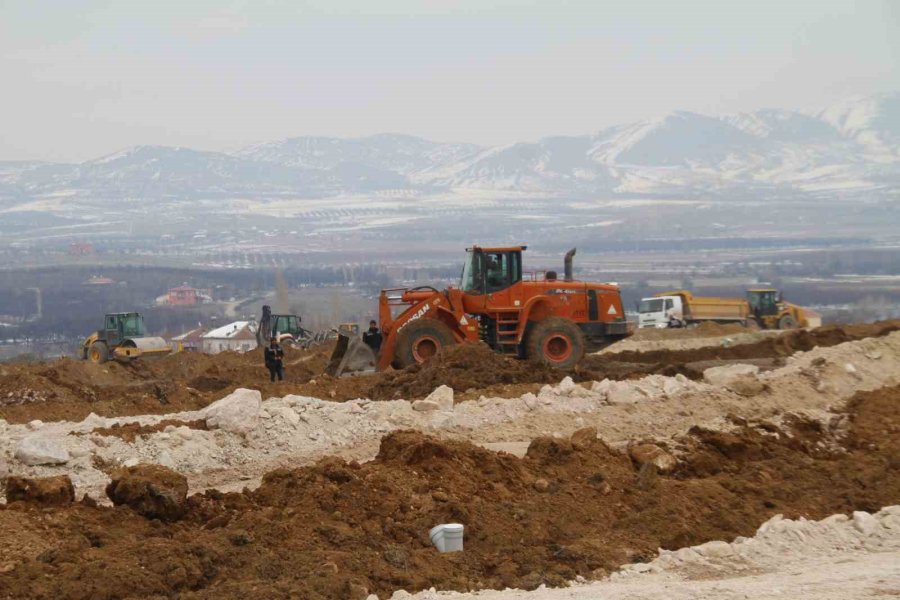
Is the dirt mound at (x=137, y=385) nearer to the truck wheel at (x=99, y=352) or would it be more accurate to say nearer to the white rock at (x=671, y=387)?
the truck wheel at (x=99, y=352)

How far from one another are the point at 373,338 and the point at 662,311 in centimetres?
2342

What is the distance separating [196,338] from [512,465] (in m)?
64.9

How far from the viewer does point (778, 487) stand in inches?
476

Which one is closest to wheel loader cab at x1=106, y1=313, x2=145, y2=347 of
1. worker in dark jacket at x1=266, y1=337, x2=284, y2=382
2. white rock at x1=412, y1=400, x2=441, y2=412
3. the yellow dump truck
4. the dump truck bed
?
worker in dark jacket at x1=266, y1=337, x2=284, y2=382

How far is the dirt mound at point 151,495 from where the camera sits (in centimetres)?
1088

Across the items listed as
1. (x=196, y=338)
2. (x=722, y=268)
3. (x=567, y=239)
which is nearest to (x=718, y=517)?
(x=196, y=338)

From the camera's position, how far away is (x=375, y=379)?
2052 cm

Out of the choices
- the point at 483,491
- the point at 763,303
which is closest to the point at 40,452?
the point at 483,491

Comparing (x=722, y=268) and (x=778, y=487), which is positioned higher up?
(x=778, y=487)

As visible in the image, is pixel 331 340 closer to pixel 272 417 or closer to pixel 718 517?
pixel 272 417

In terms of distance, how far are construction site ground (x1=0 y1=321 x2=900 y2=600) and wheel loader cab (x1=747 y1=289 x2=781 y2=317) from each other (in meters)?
25.4

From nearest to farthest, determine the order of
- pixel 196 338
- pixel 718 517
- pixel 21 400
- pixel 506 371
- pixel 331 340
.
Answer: pixel 718 517 < pixel 506 371 < pixel 21 400 < pixel 331 340 < pixel 196 338

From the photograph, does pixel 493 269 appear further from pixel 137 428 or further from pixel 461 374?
pixel 137 428

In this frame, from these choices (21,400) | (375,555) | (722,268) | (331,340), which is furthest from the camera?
(722,268)
